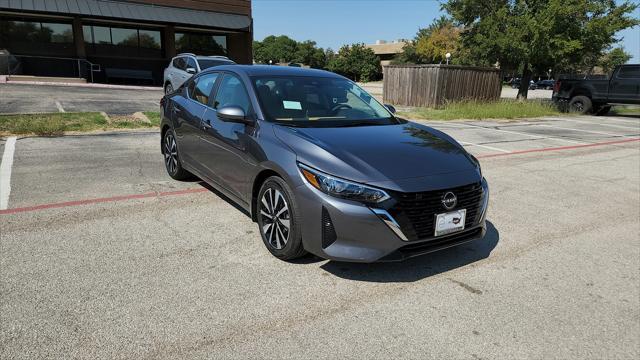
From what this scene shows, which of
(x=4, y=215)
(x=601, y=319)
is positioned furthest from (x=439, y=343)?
(x=4, y=215)

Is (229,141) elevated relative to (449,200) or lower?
elevated

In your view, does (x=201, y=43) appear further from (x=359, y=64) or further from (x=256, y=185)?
(x=359, y=64)

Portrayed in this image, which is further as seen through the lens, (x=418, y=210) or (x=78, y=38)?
(x=78, y=38)

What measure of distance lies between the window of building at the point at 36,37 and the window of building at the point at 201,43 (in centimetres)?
595

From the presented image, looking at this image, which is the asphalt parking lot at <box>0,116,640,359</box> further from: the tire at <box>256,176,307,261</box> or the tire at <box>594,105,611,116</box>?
the tire at <box>594,105,611,116</box>

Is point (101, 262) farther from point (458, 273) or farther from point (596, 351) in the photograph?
point (596, 351)

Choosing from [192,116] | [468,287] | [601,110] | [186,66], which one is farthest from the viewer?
[601,110]

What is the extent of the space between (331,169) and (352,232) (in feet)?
1.58

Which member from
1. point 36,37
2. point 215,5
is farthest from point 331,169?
point 36,37

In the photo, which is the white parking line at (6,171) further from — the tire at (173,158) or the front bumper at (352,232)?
the front bumper at (352,232)

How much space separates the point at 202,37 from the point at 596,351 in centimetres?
2884

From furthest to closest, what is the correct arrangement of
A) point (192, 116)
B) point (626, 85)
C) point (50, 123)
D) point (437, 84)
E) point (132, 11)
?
point (132, 11) < point (437, 84) < point (626, 85) < point (50, 123) < point (192, 116)

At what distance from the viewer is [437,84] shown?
770 inches

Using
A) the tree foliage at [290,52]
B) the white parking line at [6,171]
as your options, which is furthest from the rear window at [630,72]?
the tree foliage at [290,52]
